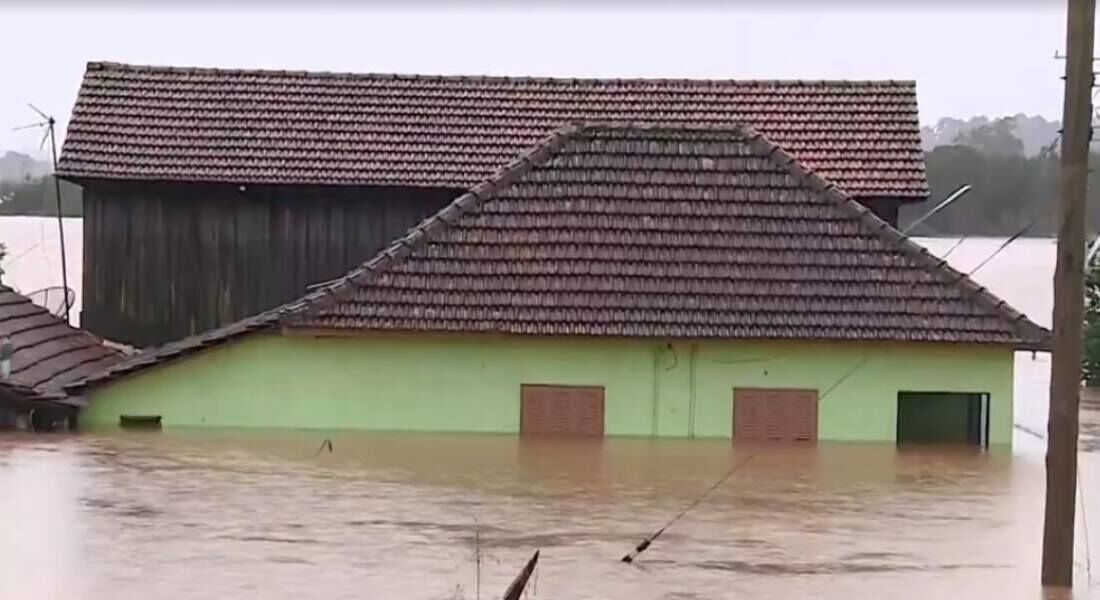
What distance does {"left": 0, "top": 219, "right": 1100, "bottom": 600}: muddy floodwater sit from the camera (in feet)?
42.5

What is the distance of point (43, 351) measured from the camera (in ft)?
85.0

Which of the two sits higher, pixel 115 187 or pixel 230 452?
pixel 115 187

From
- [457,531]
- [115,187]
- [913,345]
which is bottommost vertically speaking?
[457,531]

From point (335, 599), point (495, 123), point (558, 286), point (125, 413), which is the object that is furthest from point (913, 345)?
point (335, 599)

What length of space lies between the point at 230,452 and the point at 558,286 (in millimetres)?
5385

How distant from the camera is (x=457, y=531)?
15398mm

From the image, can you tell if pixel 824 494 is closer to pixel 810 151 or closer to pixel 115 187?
pixel 810 151

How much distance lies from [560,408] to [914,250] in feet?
18.4

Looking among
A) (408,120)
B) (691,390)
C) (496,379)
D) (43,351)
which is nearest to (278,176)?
(408,120)

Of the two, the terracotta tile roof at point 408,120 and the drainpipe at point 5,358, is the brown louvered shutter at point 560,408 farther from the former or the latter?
the drainpipe at point 5,358

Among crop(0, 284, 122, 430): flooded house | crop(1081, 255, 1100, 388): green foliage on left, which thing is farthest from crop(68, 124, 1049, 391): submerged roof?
crop(1081, 255, 1100, 388): green foliage on left

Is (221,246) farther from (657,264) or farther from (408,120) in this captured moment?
(657,264)

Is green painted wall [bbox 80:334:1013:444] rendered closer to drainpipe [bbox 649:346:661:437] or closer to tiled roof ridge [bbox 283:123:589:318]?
drainpipe [bbox 649:346:661:437]

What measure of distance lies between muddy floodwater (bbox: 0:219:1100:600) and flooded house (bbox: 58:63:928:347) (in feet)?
19.8
